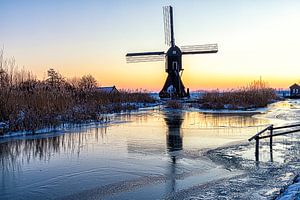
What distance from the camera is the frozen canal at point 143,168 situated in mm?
6184

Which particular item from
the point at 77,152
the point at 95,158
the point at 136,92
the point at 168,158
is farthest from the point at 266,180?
the point at 136,92

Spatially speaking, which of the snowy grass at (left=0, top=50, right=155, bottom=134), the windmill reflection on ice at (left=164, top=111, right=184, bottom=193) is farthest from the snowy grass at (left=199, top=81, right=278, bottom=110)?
the windmill reflection on ice at (left=164, top=111, right=184, bottom=193)

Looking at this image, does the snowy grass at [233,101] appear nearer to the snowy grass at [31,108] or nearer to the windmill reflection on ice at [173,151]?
the snowy grass at [31,108]

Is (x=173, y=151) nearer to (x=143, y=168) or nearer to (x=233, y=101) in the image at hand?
(x=143, y=168)

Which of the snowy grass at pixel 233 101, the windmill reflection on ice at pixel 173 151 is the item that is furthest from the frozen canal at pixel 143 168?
the snowy grass at pixel 233 101

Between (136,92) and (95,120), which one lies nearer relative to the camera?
(95,120)

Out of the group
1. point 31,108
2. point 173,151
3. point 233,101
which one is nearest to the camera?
point 173,151

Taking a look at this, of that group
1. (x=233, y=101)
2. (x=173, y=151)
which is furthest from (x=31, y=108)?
(x=233, y=101)

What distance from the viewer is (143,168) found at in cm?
802

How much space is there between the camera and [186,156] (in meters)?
9.38

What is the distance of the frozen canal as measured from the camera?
6184 millimetres

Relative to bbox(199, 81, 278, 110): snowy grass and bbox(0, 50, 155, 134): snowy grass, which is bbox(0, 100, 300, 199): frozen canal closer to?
bbox(0, 50, 155, 134): snowy grass

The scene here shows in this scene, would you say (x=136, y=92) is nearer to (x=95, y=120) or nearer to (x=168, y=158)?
(x=95, y=120)

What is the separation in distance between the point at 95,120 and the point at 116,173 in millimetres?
11801
